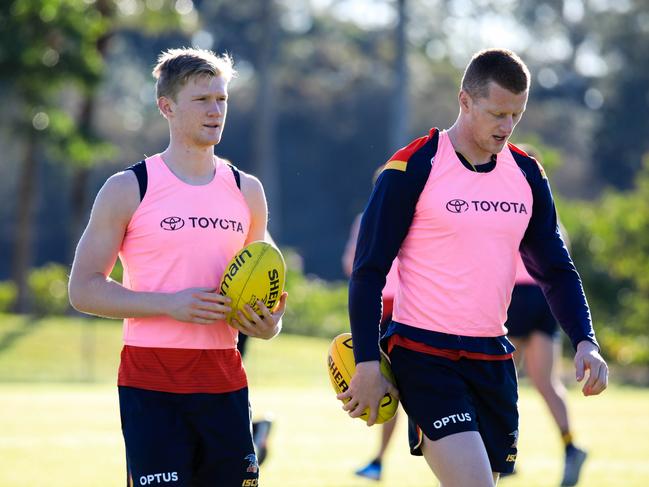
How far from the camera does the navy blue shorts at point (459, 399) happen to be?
5.55 m

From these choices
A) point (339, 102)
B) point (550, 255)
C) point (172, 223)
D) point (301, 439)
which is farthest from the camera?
point (339, 102)

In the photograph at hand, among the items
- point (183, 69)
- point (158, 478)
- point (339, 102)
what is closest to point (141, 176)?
point (183, 69)

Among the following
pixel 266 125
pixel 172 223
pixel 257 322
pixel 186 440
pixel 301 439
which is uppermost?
pixel 266 125

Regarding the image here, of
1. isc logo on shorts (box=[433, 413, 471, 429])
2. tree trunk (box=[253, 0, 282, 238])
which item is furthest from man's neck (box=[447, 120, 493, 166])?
tree trunk (box=[253, 0, 282, 238])

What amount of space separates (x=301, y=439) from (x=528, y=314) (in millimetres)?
3973

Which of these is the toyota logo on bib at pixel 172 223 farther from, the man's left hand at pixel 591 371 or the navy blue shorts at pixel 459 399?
the man's left hand at pixel 591 371

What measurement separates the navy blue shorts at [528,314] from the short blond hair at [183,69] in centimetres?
504

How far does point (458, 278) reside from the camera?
5656mm

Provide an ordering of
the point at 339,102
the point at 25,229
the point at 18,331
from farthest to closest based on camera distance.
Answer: the point at 339,102, the point at 25,229, the point at 18,331

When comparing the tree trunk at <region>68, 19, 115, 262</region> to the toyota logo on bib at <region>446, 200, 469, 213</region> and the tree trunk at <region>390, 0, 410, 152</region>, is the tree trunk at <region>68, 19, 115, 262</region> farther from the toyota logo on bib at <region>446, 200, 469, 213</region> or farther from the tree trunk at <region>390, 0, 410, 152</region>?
the toyota logo on bib at <region>446, 200, 469, 213</region>

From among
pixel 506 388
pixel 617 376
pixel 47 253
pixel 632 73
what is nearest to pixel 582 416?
pixel 506 388

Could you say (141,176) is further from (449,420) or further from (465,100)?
(449,420)

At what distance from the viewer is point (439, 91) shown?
6425cm

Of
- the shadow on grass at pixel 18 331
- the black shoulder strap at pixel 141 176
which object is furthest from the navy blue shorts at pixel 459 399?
the shadow on grass at pixel 18 331
